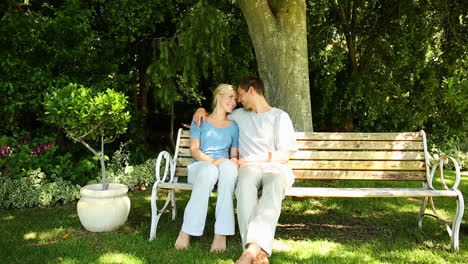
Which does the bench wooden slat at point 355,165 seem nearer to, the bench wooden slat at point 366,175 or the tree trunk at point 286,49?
the bench wooden slat at point 366,175

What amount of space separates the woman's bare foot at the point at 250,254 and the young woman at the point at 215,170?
46 centimetres

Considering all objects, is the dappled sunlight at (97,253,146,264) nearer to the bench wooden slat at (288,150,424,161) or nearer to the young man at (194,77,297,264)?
the young man at (194,77,297,264)

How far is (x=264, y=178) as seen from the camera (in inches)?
128

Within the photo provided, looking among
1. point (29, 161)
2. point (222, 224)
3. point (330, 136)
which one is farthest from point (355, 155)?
point (29, 161)

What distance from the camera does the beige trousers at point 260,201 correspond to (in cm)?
282

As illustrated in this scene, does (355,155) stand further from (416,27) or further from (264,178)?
(416,27)

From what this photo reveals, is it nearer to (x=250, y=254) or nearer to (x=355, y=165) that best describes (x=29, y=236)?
(x=250, y=254)

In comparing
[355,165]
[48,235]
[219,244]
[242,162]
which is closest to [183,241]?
[219,244]

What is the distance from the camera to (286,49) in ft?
14.6

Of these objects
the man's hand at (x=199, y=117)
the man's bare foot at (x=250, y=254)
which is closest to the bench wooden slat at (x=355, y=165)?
the man's hand at (x=199, y=117)

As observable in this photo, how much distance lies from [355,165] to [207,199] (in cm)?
150

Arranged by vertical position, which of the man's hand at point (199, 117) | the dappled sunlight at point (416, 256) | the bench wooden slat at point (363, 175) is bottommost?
the dappled sunlight at point (416, 256)

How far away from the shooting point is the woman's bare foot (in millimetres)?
2658

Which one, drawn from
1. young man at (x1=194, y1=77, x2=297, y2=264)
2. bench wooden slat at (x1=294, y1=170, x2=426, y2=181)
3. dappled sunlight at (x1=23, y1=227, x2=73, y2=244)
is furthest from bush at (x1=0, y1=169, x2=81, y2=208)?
bench wooden slat at (x1=294, y1=170, x2=426, y2=181)
